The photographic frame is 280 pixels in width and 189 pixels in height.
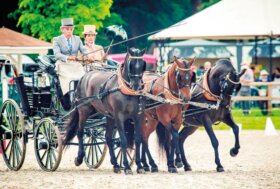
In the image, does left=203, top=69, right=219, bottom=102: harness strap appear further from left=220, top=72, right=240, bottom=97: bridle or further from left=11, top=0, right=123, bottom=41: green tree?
left=11, top=0, right=123, bottom=41: green tree

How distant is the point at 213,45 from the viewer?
40.7m

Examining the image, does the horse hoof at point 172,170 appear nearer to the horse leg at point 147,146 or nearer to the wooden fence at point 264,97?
the horse leg at point 147,146

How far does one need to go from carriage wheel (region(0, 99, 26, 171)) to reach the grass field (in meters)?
10.8

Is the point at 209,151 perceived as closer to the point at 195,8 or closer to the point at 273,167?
the point at 273,167

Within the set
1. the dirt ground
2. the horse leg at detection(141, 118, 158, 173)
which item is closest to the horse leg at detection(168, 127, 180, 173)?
the dirt ground

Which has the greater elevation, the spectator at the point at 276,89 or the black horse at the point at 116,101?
the black horse at the point at 116,101

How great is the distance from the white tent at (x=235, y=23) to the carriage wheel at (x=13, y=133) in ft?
47.1

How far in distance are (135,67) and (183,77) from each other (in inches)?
31.9

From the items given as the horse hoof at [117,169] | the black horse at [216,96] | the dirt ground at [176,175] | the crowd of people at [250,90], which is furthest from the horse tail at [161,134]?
the crowd of people at [250,90]

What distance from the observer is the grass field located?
2790cm

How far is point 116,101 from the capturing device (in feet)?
52.5

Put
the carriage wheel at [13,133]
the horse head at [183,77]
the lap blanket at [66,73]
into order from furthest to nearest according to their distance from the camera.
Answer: the lap blanket at [66,73], the carriage wheel at [13,133], the horse head at [183,77]

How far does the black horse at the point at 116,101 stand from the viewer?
15781 millimetres

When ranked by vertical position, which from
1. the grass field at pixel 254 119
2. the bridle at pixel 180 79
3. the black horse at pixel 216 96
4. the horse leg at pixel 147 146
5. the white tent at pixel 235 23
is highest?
the white tent at pixel 235 23
